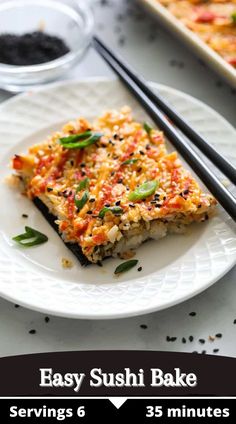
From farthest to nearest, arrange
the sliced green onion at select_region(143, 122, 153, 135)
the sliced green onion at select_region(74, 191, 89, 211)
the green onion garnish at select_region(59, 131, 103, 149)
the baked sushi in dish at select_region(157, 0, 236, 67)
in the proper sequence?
the baked sushi in dish at select_region(157, 0, 236, 67)
the sliced green onion at select_region(143, 122, 153, 135)
the green onion garnish at select_region(59, 131, 103, 149)
the sliced green onion at select_region(74, 191, 89, 211)


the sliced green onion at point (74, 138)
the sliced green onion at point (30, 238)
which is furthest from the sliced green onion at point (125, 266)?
the sliced green onion at point (74, 138)

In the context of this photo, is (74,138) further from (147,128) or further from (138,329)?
(138,329)

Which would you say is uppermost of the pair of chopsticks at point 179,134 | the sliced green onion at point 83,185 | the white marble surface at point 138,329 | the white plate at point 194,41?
the white plate at point 194,41

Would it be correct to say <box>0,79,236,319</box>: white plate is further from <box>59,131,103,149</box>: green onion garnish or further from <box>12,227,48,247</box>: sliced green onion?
<box>59,131,103,149</box>: green onion garnish

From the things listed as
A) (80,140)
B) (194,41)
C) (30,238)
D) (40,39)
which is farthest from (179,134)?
(40,39)

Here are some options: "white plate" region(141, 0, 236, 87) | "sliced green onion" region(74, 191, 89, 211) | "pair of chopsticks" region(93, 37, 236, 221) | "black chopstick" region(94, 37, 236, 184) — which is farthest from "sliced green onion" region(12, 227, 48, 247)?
"white plate" region(141, 0, 236, 87)

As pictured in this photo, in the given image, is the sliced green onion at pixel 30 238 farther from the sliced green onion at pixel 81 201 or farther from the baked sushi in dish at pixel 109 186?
the sliced green onion at pixel 81 201

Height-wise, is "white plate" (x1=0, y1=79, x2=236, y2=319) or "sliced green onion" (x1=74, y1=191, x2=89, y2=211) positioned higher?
"sliced green onion" (x1=74, y1=191, x2=89, y2=211)

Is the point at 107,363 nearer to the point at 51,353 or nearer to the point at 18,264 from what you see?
the point at 51,353
